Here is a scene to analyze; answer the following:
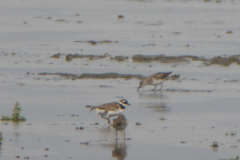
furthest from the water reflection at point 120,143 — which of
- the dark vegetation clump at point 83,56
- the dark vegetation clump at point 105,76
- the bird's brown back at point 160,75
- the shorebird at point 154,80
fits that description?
the dark vegetation clump at point 83,56

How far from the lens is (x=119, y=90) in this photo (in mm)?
16359

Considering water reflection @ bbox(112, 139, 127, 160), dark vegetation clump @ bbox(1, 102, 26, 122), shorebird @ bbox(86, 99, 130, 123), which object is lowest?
water reflection @ bbox(112, 139, 127, 160)

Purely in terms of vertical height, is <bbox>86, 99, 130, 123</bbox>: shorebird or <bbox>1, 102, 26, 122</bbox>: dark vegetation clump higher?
<bbox>86, 99, 130, 123</bbox>: shorebird

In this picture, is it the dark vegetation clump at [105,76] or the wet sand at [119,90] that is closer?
the wet sand at [119,90]

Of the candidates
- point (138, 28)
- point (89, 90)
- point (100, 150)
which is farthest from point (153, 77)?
point (138, 28)

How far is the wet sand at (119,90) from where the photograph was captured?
34.7 ft

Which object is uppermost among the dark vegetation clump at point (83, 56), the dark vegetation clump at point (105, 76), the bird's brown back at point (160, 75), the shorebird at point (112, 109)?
the dark vegetation clump at point (83, 56)

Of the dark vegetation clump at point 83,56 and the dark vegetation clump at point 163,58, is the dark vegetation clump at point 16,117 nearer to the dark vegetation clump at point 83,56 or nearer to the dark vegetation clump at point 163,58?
the dark vegetation clump at point 83,56

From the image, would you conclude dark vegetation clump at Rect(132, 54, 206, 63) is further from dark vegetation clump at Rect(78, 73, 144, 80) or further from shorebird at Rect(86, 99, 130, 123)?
shorebird at Rect(86, 99, 130, 123)

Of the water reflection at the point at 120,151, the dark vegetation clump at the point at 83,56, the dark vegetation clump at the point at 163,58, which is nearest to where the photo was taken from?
the water reflection at the point at 120,151

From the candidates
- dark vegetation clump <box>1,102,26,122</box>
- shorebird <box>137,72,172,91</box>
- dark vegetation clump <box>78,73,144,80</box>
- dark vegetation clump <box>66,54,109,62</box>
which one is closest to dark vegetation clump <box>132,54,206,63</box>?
dark vegetation clump <box>66,54,109,62</box>

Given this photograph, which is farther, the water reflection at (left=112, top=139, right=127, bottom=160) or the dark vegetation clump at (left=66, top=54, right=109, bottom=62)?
the dark vegetation clump at (left=66, top=54, right=109, bottom=62)

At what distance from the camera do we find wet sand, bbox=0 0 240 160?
416 inches

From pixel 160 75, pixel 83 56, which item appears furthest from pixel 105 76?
pixel 83 56
